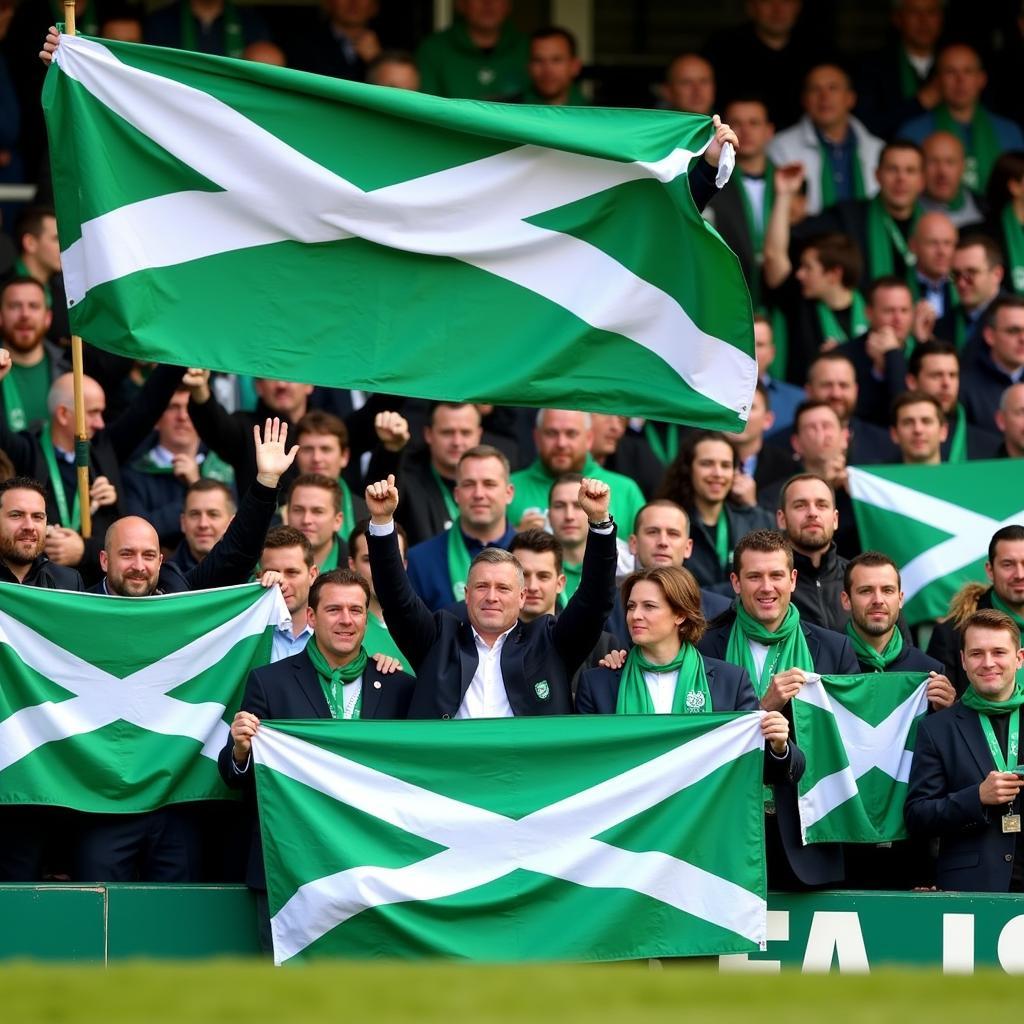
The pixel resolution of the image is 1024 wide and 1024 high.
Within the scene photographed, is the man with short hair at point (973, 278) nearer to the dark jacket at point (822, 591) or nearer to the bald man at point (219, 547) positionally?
the dark jacket at point (822, 591)

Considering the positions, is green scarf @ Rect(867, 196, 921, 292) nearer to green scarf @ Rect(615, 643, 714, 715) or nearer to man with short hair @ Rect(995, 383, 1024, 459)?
man with short hair @ Rect(995, 383, 1024, 459)

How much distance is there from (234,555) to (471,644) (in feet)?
3.81

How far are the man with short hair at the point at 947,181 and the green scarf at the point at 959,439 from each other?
267 centimetres

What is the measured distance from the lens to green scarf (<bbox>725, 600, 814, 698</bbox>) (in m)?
9.93

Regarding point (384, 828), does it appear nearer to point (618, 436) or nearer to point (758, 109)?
point (618, 436)

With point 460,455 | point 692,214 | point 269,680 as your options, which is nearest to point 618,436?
point 460,455

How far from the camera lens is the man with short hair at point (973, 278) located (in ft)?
46.5

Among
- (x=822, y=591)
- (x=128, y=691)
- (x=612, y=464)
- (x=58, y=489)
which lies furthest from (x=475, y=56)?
(x=128, y=691)

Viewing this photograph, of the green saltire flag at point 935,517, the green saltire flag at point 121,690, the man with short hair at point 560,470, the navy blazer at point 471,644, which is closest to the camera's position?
the navy blazer at point 471,644

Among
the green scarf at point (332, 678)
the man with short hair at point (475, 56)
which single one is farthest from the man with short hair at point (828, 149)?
the green scarf at point (332, 678)

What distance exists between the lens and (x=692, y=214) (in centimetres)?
1009

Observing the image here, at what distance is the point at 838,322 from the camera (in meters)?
14.2

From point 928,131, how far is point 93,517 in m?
7.33

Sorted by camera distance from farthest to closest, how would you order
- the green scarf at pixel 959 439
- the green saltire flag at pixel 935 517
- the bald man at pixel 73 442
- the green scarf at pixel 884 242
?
1. the green scarf at pixel 884 242
2. the green scarf at pixel 959 439
3. the green saltire flag at pixel 935 517
4. the bald man at pixel 73 442
